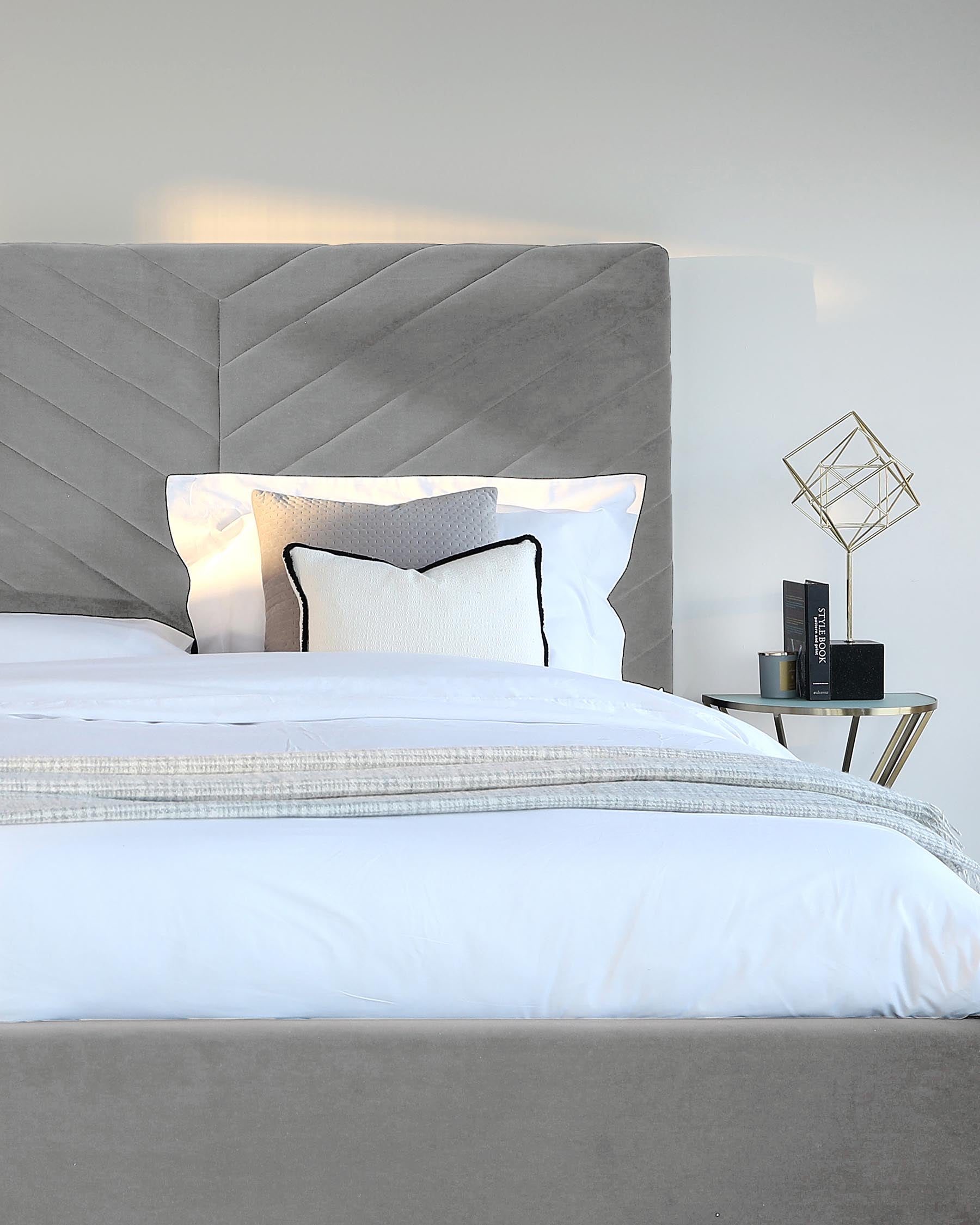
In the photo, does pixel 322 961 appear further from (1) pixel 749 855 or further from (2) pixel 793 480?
(2) pixel 793 480

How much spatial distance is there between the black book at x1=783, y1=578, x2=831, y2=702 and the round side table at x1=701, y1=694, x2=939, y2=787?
0.04 m

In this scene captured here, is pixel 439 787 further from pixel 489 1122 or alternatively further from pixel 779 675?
pixel 779 675

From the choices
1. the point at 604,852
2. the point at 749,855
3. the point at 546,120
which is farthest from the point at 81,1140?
the point at 546,120

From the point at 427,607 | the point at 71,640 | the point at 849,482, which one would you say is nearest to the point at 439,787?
the point at 427,607

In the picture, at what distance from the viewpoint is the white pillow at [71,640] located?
2.29 m

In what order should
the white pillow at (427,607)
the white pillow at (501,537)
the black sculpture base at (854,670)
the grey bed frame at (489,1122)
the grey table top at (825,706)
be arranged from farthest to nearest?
the black sculpture base at (854,670) < the grey table top at (825,706) < the white pillow at (501,537) < the white pillow at (427,607) < the grey bed frame at (489,1122)

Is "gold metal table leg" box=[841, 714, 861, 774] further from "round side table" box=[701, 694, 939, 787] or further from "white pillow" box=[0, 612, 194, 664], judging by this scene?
"white pillow" box=[0, 612, 194, 664]

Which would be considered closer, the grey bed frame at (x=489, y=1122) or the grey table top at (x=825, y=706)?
the grey bed frame at (x=489, y=1122)

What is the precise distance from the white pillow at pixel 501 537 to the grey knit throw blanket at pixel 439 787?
104 centimetres

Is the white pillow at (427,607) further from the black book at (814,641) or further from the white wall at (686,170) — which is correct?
the white wall at (686,170)

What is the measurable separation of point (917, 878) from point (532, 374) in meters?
1.99

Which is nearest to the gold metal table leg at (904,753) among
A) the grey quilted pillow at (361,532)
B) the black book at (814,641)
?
the black book at (814,641)

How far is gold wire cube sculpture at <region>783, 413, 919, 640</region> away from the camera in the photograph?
293cm

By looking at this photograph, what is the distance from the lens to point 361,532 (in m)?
2.37
